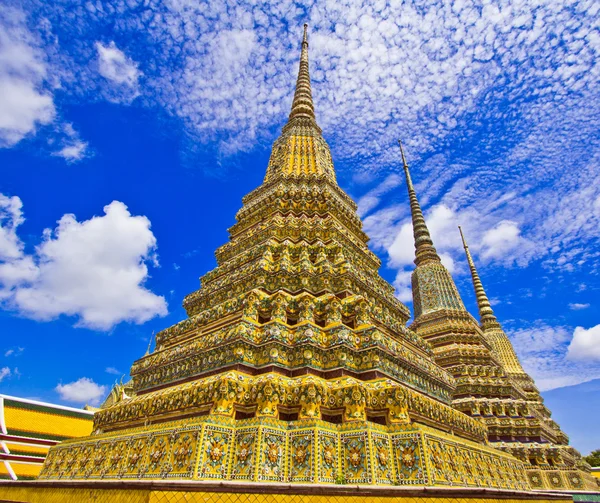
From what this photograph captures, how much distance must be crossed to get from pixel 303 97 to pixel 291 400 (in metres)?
16.5

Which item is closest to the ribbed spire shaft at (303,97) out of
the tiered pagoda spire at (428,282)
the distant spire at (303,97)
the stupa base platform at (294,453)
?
the distant spire at (303,97)

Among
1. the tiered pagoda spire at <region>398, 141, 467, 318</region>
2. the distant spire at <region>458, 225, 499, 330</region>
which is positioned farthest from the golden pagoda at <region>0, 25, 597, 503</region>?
the distant spire at <region>458, 225, 499, 330</region>

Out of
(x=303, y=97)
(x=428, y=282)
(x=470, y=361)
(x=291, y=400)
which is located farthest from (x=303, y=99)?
(x=291, y=400)

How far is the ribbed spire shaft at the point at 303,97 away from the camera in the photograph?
61.3ft

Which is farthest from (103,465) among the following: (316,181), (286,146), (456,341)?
(456,341)

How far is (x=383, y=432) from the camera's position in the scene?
5926 mm

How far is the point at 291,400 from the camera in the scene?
6645 mm

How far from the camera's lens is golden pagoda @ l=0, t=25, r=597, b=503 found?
5418mm

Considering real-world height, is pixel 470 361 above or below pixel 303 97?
below

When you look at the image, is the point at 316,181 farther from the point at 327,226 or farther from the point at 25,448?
the point at 25,448

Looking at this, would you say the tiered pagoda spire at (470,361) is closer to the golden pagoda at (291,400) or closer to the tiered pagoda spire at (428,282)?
the tiered pagoda spire at (428,282)

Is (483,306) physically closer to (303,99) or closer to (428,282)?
(428,282)

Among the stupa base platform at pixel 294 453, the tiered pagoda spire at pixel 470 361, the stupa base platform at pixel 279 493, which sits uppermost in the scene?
the tiered pagoda spire at pixel 470 361

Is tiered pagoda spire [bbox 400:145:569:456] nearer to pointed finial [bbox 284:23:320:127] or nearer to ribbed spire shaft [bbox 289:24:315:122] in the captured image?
pointed finial [bbox 284:23:320:127]
